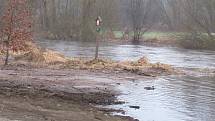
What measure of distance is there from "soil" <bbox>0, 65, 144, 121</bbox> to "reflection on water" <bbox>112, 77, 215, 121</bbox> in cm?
72

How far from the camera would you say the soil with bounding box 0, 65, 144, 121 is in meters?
12.1

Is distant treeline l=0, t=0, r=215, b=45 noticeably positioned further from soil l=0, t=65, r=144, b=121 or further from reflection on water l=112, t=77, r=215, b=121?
reflection on water l=112, t=77, r=215, b=121

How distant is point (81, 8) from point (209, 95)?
5123 cm

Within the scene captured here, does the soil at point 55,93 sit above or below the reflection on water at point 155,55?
above

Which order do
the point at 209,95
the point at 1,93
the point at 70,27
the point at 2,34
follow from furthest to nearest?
the point at 70,27 → the point at 2,34 → the point at 209,95 → the point at 1,93

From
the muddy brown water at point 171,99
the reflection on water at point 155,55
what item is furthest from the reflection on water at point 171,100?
the reflection on water at point 155,55

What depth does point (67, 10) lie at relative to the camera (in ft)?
233

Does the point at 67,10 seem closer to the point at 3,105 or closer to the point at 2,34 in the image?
the point at 2,34

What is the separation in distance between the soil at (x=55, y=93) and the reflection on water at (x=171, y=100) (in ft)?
2.35

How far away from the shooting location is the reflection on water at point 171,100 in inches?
555

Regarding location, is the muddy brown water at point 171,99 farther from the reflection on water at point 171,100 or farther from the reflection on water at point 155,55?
the reflection on water at point 155,55

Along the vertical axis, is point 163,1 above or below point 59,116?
above

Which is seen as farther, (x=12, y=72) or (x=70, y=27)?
(x=70, y=27)

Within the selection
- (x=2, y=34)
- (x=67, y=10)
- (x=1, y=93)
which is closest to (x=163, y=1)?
(x=67, y=10)
